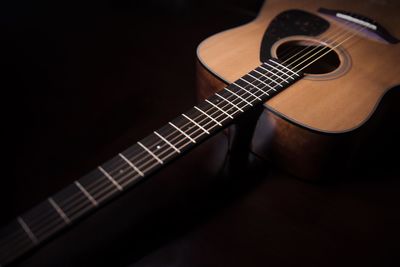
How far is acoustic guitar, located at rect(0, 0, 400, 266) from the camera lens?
0.51 meters

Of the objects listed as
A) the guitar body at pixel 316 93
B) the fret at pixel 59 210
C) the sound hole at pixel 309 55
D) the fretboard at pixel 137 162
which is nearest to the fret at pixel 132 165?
the fretboard at pixel 137 162

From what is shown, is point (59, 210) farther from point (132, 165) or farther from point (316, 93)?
point (316, 93)

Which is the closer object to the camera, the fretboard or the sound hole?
the fretboard

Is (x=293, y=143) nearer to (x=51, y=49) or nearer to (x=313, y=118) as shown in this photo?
(x=313, y=118)

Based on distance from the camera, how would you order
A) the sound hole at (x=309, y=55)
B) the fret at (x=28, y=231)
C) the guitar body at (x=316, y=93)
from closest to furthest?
1. the fret at (x=28, y=231)
2. the guitar body at (x=316, y=93)
3. the sound hole at (x=309, y=55)

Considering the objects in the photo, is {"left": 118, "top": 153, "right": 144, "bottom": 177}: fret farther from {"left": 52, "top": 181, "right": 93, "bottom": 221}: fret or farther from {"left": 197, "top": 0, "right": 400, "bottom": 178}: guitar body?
{"left": 197, "top": 0, "right": 400, "bottom": 178}: guitar body

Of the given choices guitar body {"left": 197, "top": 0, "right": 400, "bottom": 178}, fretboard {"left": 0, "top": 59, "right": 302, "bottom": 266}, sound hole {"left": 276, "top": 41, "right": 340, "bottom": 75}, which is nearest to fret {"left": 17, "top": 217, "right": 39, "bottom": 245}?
fretboard {"left": 0, "top": 59, "right": 302, "bottom": 266}

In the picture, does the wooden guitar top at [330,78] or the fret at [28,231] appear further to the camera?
the wooden guitar top at [330,78]

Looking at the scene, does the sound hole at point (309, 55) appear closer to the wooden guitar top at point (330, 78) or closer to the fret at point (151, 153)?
the wooden guitar top at point (330, 78)

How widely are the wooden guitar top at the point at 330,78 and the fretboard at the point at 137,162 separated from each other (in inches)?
1.7

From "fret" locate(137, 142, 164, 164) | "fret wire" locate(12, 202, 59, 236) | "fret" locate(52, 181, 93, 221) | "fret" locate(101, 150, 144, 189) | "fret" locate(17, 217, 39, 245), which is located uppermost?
"fret" locate(137, 142, 164, 164)

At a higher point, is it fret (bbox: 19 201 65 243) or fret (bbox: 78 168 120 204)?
fret (bbox: 78 168 120 204)

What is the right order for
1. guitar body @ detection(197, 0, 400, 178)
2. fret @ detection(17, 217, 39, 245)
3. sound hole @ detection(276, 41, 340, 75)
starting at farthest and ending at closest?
sound hole @ detection(276, 41, 340, 75)
guitar body @ detection(197, 0, 400, 178)
fret @ detection(17, 217, 39, 245)

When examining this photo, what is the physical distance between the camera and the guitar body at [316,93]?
70cm
